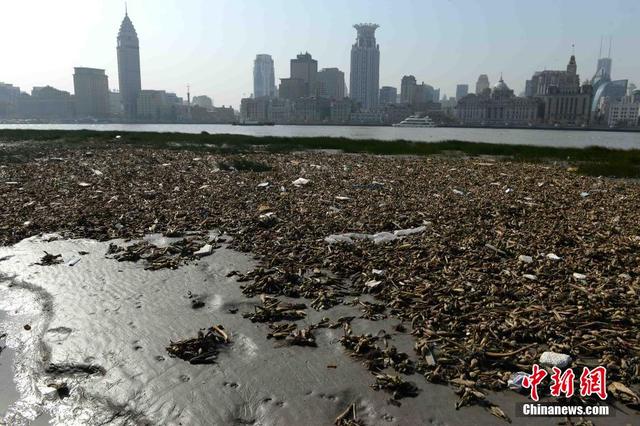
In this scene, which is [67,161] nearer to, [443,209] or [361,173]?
[361,173]

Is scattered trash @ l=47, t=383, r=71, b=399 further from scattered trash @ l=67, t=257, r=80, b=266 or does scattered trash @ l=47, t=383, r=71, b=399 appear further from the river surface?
the river surface

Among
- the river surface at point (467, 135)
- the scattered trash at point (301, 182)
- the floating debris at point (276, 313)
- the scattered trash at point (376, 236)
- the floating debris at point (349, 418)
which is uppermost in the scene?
the river surface at point (467, 135)

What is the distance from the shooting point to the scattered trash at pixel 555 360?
4.25m

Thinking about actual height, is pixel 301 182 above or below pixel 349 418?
above

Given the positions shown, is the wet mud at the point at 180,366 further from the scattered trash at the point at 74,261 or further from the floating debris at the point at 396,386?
the scattered trash at the point at 74,261

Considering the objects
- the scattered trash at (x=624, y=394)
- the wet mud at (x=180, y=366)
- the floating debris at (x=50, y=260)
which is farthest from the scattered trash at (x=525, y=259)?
the floating debris at (x=50, y=260)

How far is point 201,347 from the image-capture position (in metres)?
4.79

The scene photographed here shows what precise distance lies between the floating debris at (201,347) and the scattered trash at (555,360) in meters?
3.23

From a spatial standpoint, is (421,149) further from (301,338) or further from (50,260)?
(301,338)

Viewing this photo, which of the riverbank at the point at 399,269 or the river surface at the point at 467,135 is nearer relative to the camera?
the riverbank at the point at 399,269

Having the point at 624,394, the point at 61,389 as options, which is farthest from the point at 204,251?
the point at 624,394

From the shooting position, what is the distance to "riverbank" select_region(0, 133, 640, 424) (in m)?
4.40

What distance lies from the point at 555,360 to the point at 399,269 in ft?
9.06

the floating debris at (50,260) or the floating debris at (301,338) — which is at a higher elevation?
the floating debris at (50,260)
